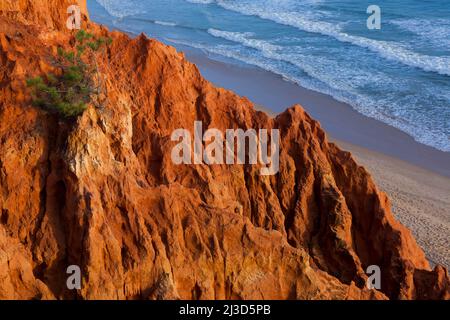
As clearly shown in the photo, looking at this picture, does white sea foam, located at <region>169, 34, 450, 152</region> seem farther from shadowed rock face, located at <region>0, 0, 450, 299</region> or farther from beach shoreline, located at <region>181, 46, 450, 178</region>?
shadowed rock face, located at <region>0, 0, 450, 299</region>

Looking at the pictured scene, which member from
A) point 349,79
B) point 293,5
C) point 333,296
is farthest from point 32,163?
point 293,5

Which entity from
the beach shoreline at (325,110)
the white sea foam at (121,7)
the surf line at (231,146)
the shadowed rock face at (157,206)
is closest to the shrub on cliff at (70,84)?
the shadowed rock face at (157,206)

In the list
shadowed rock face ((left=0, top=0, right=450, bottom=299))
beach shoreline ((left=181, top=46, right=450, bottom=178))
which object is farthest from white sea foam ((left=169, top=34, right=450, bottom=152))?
shadowed rock face ((left=0, top=0, right=450, bottom=299))

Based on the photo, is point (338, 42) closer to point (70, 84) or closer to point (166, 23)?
point (166, 23)

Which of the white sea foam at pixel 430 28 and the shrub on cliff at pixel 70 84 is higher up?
the white sea foam at pixel 430 28

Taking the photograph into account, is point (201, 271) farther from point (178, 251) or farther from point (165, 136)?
point (165, 136)

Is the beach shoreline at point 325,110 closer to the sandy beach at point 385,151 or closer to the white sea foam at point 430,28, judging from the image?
the sandy beach at point 385,151
